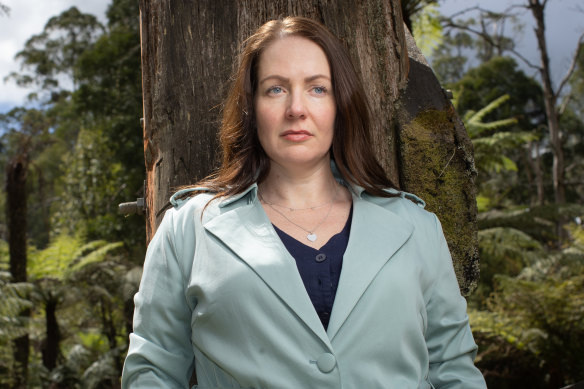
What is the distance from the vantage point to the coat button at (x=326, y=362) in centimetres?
132

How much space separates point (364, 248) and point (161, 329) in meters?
0.60

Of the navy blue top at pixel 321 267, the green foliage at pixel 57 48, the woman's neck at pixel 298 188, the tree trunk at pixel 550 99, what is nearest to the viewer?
the navy blue top at pixel 321 267

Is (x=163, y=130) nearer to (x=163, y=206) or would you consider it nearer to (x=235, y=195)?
(x=163, y=206)

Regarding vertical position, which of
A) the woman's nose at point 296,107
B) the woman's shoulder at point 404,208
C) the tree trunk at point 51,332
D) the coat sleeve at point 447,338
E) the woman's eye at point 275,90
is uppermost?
the woman's eye at point 275,90

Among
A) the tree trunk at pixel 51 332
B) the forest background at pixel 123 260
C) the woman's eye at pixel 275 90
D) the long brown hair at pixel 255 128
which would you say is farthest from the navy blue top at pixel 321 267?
the tree trunk at pixel 51 332

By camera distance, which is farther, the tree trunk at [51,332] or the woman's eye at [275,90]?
the tree trunk at [51,332]

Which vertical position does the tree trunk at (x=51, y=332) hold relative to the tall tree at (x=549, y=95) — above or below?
below

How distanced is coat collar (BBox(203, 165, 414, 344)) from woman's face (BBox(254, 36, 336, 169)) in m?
0.18

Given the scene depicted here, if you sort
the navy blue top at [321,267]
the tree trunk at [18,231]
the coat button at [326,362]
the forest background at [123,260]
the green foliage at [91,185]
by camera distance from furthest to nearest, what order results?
the green foliage at [91,185], the tree trunk at [18,231], the forest background at [123,260], the navy blue top at [321,267], the coat button at [326,362]

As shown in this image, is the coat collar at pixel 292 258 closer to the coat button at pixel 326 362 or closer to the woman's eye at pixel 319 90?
the coat button at pixel 326 362

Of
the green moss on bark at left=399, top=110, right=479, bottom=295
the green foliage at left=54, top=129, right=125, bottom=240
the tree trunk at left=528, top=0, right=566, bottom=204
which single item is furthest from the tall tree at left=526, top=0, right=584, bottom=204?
the green moss on bark at left=399, top=110, right=479, bottom=295

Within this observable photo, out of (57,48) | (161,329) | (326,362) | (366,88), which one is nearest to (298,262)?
(326,362)

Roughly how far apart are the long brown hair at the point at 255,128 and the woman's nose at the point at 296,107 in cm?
14

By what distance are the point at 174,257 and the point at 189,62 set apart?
2.59 ft
